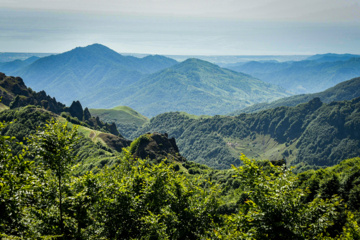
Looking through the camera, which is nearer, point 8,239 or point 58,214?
point 8,239

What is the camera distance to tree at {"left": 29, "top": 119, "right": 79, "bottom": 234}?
22.0 m

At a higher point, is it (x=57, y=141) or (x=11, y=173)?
(x=57, y=141)

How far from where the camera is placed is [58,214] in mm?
23766

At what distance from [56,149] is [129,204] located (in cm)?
954

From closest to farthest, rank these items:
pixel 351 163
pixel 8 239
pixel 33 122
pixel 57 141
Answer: pixel 8 239 → pixel 57 141 → pixel 351 163 → pixel 33 122

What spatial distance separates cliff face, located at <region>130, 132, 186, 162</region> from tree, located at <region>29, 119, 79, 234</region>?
111097 mm

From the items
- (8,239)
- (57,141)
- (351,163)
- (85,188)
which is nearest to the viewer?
(8,239)

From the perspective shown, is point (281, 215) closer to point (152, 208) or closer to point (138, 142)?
point (152, 208)

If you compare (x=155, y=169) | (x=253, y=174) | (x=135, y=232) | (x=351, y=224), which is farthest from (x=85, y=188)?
(x=351, y=224)

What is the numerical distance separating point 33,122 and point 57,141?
18639 centimetres

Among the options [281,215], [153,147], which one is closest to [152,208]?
[281,215]

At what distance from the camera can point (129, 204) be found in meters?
26.7

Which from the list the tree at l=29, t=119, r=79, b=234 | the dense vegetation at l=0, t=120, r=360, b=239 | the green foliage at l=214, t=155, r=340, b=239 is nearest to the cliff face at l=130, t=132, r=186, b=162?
the dense vegetation at l=0, t=120, r=360, b=239

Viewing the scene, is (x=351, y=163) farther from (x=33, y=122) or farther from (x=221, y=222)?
(x=33, y=122)
